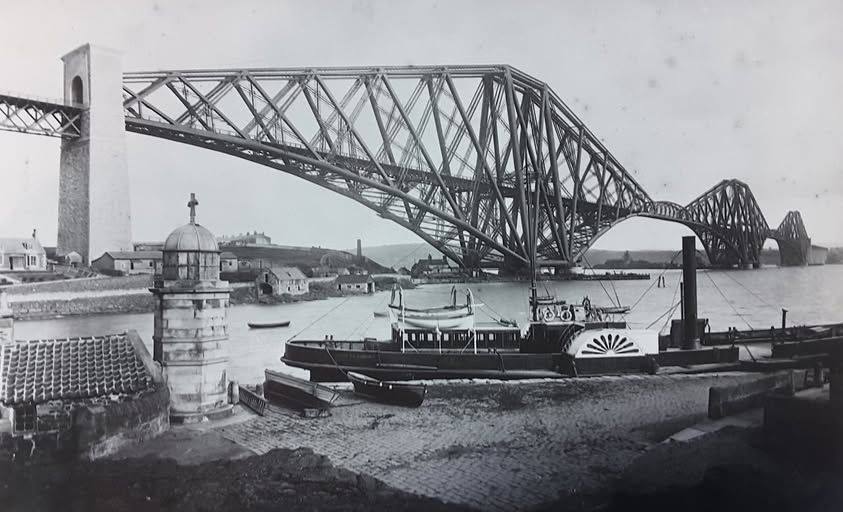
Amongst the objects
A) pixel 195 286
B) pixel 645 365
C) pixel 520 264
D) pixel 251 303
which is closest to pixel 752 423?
pixel 645 365

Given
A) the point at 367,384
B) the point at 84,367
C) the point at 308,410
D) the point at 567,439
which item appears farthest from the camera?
the point at 367,384

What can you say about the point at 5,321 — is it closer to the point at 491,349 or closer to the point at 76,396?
the point at 76,396

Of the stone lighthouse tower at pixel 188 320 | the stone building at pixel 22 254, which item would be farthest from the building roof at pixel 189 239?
the stone building at pixel 22 254

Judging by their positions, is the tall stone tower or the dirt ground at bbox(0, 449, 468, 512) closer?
the dirt ground at bbox(0, 449, 468, 512)

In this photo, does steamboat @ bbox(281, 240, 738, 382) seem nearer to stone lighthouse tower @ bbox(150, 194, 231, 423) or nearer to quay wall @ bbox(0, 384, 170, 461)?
stone lighthouse tower @ bbox(150, 194, 231, 423)

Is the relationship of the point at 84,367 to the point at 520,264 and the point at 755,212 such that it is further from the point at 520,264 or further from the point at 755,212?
the point at 520,264

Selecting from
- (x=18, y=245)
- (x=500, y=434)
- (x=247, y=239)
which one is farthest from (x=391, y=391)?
(x=18, y=245)

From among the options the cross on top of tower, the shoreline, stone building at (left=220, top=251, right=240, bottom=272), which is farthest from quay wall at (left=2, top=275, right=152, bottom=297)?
the cross on top of tower
